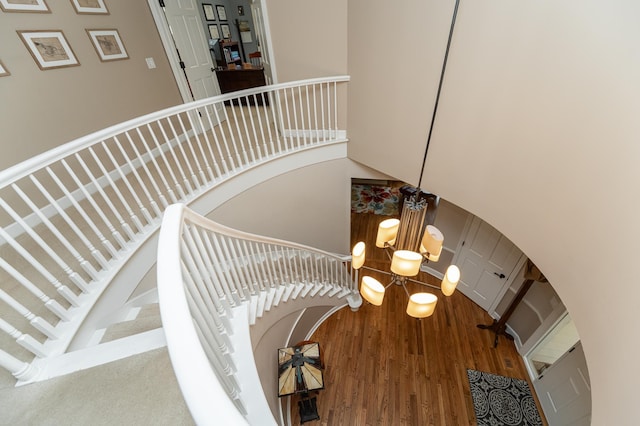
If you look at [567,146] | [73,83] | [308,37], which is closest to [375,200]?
[308,37]

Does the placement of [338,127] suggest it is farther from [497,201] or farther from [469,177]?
[497,201]

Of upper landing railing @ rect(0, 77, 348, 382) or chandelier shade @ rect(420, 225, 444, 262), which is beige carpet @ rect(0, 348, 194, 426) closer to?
upper landing railing @ rect(0, 77, 348, 382)

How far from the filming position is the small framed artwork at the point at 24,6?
6.44ft

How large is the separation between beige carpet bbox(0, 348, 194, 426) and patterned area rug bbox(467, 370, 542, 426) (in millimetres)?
3633

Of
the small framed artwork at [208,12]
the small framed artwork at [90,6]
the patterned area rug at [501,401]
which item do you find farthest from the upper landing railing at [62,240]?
the small framed artwork at [208,12]

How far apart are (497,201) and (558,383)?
244cm

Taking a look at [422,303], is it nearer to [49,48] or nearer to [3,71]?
[3,71]

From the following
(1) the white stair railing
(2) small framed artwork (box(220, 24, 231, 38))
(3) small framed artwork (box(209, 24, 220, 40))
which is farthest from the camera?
(2) small framed artwork (box(220, 24, 231, 38))

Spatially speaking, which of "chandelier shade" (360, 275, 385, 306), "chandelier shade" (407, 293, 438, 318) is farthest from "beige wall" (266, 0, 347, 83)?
"chandelier shade" (407, 293, 438, 318)

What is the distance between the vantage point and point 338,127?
372cm

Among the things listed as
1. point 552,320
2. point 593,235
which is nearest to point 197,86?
point 593,235

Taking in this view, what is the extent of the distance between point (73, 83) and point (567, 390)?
6.14 m

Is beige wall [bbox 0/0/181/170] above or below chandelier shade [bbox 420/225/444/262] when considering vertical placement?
above

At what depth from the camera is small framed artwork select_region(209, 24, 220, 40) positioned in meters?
6.05
